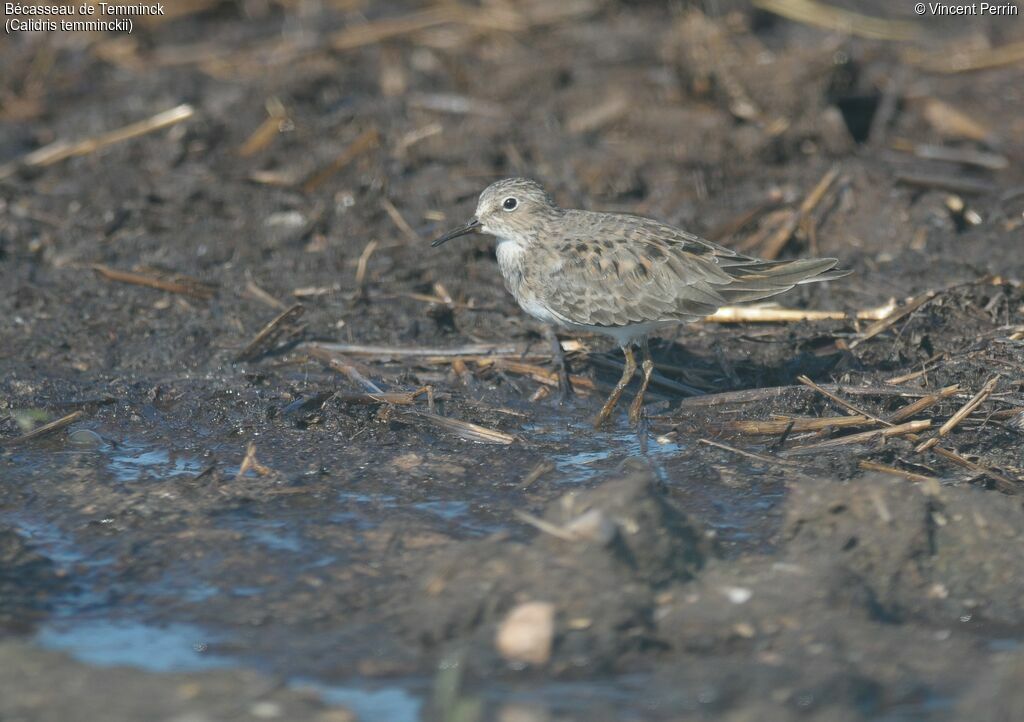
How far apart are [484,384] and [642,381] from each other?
39.6 inches

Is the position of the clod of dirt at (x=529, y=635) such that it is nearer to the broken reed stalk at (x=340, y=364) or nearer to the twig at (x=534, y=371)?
the broken reed stalk at (x=340, y=364)

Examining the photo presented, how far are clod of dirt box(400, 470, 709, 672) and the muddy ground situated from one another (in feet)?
0.05

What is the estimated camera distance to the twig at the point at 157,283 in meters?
8.42

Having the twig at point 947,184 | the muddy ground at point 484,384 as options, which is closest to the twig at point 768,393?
the muddy ground at point 484,384

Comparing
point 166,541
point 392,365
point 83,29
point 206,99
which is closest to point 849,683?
point 166,541

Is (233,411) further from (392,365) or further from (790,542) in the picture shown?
(790,542)

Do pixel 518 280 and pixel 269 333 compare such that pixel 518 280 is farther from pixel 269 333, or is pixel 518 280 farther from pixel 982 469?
pixel 982 469

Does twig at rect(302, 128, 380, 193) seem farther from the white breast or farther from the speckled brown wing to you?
the speckled brown wing

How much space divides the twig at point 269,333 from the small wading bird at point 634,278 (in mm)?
1500

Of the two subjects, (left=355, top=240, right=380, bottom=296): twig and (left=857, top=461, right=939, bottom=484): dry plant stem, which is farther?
(left=355, top=240, right=380, bottom=296): twig

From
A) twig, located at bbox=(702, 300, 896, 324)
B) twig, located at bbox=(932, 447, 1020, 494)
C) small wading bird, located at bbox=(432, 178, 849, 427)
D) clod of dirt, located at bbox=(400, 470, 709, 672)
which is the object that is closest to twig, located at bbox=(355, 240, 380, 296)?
small wading bird, located at bbox=(432, 178, 849, 427)

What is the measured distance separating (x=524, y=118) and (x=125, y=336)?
426 centimetres

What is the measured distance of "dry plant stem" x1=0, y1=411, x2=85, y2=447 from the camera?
677 centimetres

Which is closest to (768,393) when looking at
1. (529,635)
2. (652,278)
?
(652,278)
